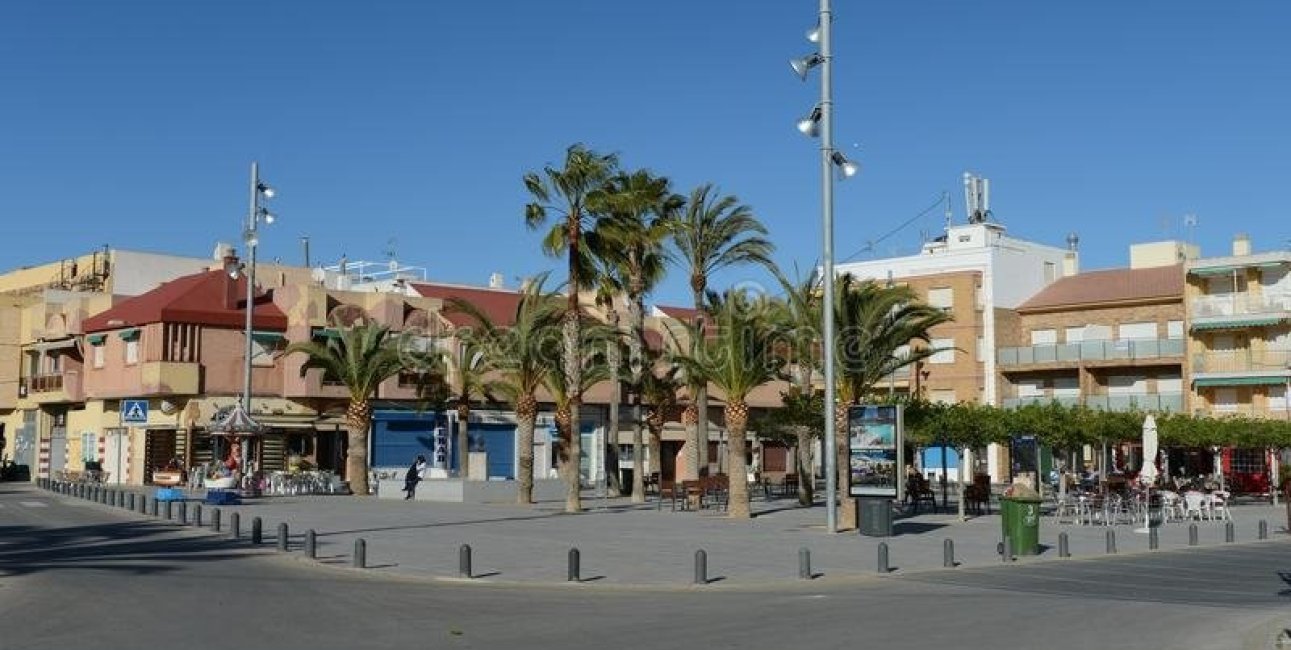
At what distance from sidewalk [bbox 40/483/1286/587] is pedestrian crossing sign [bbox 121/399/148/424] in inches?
506

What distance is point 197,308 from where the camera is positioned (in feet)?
167

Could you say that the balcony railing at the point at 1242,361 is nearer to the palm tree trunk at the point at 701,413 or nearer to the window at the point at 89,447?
the palm tree trunk at the point at 701,413

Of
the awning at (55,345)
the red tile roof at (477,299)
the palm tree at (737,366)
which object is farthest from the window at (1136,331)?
the awning at (55,345)

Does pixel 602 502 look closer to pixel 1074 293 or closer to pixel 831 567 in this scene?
pixel 831 567

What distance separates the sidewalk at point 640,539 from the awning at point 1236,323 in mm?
22253

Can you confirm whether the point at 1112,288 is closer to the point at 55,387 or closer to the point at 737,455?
the point at 737,455

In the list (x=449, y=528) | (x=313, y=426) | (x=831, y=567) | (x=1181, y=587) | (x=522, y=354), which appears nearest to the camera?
(x=1181, y=587)

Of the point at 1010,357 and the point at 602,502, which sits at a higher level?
the point at 1010,357

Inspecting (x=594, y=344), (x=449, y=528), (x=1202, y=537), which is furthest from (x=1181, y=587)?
(x=594, y=344)

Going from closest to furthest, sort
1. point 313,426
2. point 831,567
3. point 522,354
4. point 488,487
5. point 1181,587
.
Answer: point 1181,587, point 831,567, point 522,354, point 488,487, point 313,426

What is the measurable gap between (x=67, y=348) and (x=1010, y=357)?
4638cm

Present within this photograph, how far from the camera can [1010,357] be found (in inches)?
2557

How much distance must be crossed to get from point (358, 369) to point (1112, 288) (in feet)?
130

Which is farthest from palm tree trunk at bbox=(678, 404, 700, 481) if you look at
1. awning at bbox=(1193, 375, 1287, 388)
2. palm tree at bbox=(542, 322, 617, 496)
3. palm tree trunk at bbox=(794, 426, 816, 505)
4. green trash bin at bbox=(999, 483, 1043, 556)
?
awning at bbox=(1193, 375, 1287, 388)
